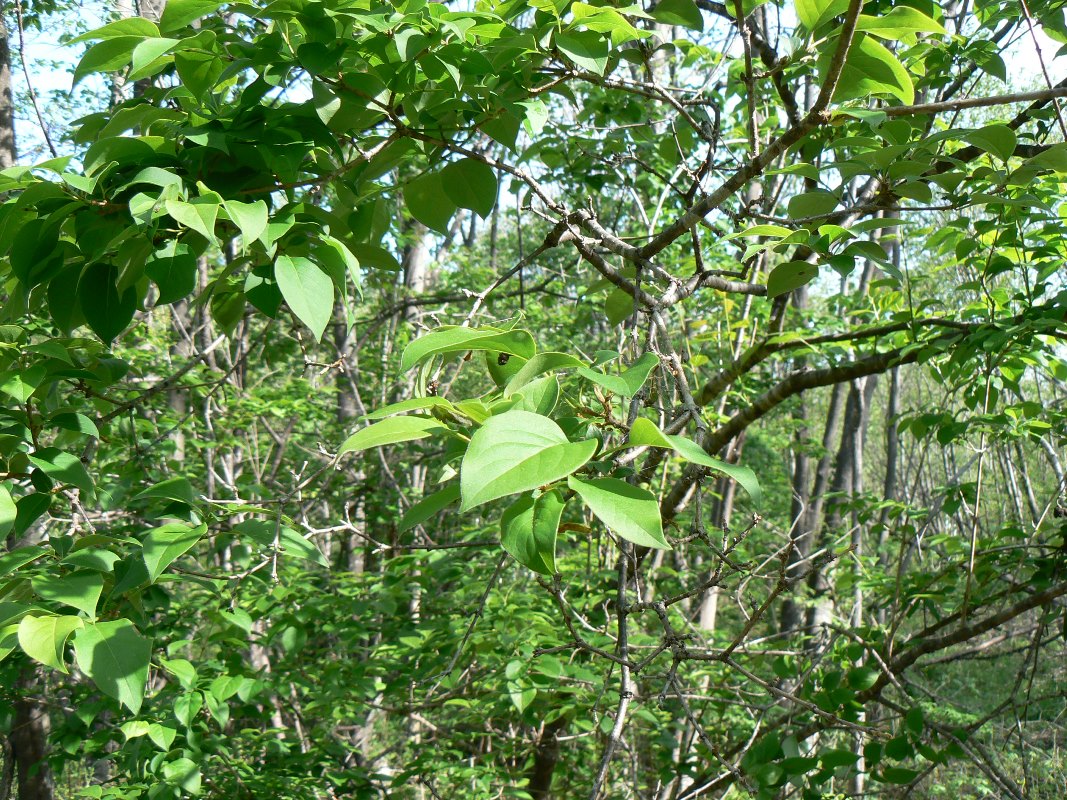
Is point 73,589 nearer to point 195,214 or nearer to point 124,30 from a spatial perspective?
point 195,214

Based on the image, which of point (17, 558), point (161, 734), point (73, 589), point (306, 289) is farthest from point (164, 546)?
point (161, 734)

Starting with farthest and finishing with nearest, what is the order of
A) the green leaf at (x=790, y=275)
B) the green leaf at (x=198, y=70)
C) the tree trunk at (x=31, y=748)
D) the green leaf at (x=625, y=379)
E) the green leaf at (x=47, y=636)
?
the tree trunk at (x=31, y=748)
the green leaf at (x=790, y=275)
the green leaf at (x=198, y=70)
the green leaf at (x=47, y=636)
the green leaf at (x=625, y=379)

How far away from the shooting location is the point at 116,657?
0.94m

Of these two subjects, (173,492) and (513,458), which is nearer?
Answer: (513,458)

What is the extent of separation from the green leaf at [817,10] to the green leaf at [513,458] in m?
0.69

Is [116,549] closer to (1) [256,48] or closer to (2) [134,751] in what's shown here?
(1) [256,48]

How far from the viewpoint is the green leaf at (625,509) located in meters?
0.56

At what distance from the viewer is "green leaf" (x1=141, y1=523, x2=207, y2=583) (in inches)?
37.3

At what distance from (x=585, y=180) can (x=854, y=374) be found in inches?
47.3

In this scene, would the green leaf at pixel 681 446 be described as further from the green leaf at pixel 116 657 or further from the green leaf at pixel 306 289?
the green leaf at pixel 116 657

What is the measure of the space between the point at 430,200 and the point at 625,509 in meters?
0.86

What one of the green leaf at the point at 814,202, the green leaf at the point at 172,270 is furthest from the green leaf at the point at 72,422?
the green leaf at the point at 814,202

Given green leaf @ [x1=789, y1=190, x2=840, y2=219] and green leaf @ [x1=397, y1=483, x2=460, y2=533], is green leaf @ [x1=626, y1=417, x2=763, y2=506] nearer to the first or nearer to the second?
green leaf @ [x1=397, y1=483, x2=460, y2=533]

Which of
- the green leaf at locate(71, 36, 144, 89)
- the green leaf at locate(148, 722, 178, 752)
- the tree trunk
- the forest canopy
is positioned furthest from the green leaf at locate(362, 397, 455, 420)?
the tree trunk
